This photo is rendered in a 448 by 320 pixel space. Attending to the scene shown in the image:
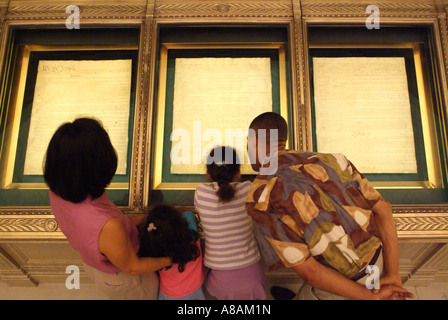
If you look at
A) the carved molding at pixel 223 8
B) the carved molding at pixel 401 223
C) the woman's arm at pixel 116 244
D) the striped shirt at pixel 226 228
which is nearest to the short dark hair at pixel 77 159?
the woman's arm at pixel 116 244

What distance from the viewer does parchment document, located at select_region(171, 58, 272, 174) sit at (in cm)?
203

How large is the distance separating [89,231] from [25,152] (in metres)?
1.55

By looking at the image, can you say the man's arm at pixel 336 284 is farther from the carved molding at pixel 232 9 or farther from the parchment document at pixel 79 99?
the carved molding at pixel 232 9

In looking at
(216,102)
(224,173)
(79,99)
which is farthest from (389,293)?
(79,99)

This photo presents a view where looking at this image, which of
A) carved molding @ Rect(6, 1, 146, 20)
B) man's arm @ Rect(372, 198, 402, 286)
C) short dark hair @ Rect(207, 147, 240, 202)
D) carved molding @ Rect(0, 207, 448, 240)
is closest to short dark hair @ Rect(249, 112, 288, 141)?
short dark hair @ Rect(207, 147, 240, 202)

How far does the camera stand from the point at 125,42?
84.8 inches

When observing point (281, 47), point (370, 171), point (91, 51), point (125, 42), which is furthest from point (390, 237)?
point (91, 51)

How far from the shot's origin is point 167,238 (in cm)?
126

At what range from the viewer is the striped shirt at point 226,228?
1.41 meters

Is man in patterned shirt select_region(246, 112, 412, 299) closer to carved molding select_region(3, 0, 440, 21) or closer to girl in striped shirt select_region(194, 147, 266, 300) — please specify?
girl in striped shirt select_region(194, 147, 266, 300)

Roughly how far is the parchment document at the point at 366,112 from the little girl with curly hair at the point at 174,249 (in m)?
1.31

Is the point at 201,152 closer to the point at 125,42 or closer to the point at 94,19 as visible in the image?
the point at 125,42

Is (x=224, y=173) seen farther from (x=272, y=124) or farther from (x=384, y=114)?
(x=384, y=114)

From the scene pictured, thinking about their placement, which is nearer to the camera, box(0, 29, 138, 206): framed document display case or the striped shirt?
the striped shirt
